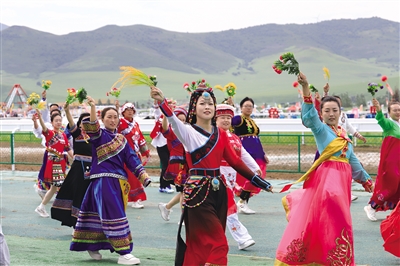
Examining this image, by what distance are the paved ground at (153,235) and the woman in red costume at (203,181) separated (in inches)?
53.1

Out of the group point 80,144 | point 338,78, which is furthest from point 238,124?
point 338,78

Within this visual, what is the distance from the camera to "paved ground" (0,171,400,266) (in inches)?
276

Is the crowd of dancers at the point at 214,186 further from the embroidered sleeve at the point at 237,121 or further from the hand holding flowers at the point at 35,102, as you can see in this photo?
the hand holding flowers at the point at 35,102

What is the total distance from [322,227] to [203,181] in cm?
105

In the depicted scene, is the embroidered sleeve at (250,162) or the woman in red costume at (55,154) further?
the woman in red costume at (55,154)

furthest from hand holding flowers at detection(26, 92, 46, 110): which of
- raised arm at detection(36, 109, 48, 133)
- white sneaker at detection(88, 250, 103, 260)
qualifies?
white sneaker at detection(88, 250, 103, 260)

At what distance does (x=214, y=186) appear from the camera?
5.57 m

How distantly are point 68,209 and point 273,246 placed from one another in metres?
2.54

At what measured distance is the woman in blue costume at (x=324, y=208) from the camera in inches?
222

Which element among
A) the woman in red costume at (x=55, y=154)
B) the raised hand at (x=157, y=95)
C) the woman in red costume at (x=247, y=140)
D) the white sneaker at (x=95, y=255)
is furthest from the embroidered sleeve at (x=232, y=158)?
the woman in red costume at (x=55, y=154)

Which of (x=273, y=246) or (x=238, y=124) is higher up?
(x=238, y=124)

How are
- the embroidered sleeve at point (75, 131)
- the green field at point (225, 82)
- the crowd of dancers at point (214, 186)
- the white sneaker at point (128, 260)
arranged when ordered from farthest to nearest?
the green field at point (225, 82) < the embroidered sleeve at point (75, 131) < the white sneaker at point (128, 260) < the crowd of dancers at point (214, 186)

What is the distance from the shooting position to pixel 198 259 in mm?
5426

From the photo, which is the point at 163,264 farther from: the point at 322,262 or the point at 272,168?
the point at 272,168
